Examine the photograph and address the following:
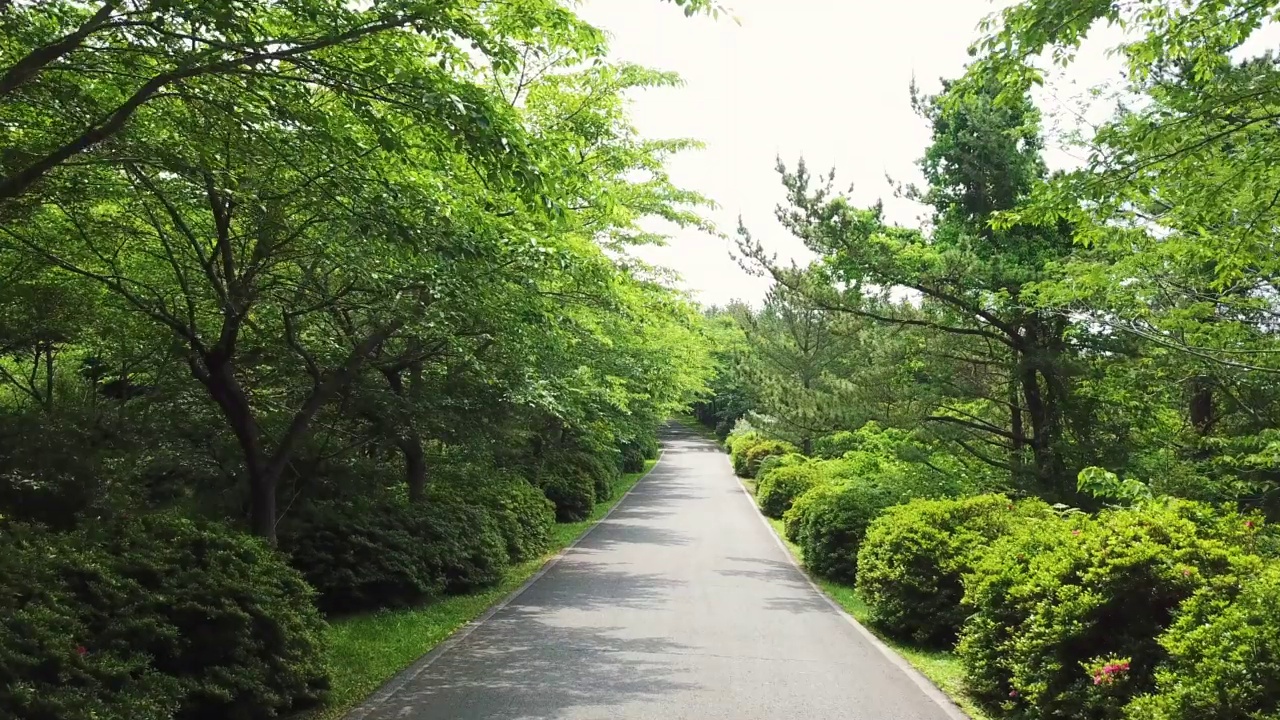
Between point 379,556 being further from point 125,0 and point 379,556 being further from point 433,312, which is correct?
point 125,0

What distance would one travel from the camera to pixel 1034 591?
615cm

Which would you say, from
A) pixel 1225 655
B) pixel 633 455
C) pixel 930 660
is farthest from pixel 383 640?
pixel 633 455

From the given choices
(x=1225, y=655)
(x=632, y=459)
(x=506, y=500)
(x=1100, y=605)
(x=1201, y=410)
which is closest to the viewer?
(x=1225, y=655)

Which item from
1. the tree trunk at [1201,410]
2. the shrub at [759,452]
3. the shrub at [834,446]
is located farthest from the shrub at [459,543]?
the shrub at [759,452]

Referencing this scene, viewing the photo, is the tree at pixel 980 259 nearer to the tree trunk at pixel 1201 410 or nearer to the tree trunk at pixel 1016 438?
the tree trunk at pixel 1016 438

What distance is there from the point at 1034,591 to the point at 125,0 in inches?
286

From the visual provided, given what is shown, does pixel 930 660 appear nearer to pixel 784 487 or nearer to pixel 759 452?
pixel 784 487

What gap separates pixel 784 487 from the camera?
881 inches

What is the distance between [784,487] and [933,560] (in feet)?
44.3

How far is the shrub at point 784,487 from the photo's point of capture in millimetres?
20984

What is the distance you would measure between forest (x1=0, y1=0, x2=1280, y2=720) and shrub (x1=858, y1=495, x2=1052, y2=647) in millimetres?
59

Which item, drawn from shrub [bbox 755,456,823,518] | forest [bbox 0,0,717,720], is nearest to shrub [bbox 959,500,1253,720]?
forest [bbox 0,0,717,720]

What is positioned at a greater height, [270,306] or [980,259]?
[980,259]

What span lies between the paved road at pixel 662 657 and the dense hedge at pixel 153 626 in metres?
0.88
